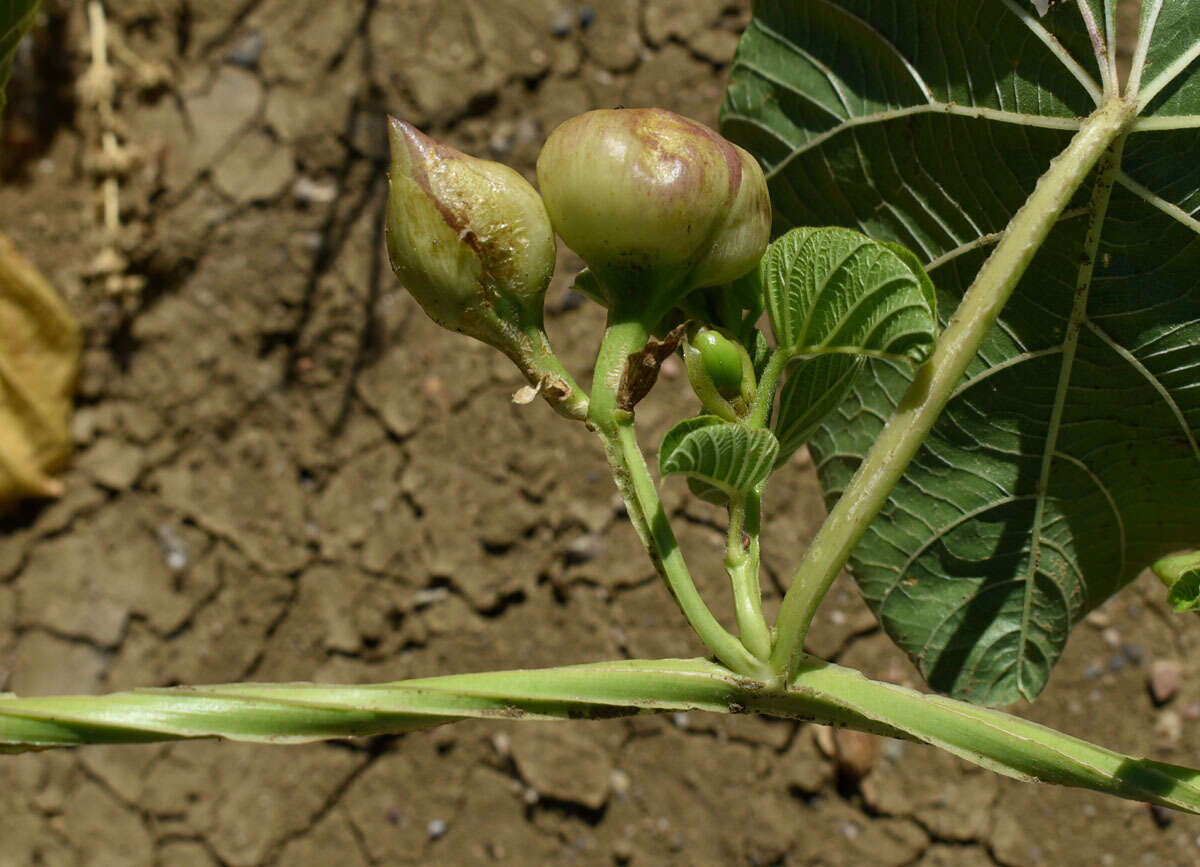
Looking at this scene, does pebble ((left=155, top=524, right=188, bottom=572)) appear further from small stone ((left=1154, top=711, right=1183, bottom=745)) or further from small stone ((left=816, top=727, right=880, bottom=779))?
small stone ((left=1154, top=711, right=1183, bottom=745))

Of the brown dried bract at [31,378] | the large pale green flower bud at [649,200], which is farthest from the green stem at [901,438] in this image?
the brown dried bract at [31,378]

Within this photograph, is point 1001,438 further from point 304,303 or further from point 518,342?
point 304,303

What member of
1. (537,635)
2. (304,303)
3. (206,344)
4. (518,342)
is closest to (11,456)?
(206,344)

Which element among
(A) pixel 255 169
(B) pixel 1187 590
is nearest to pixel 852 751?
(B) pixel 1187 590

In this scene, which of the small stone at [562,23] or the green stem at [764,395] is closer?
the green stem at [764,395]

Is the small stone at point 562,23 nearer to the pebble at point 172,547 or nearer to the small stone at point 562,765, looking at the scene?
the pebble at point 172,547

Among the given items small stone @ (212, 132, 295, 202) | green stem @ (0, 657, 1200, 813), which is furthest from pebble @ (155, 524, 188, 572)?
green stem @ (0, 657, 1200, 813)

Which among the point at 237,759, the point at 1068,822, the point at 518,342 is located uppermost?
the point at 518,342

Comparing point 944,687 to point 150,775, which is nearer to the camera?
point 944,687
